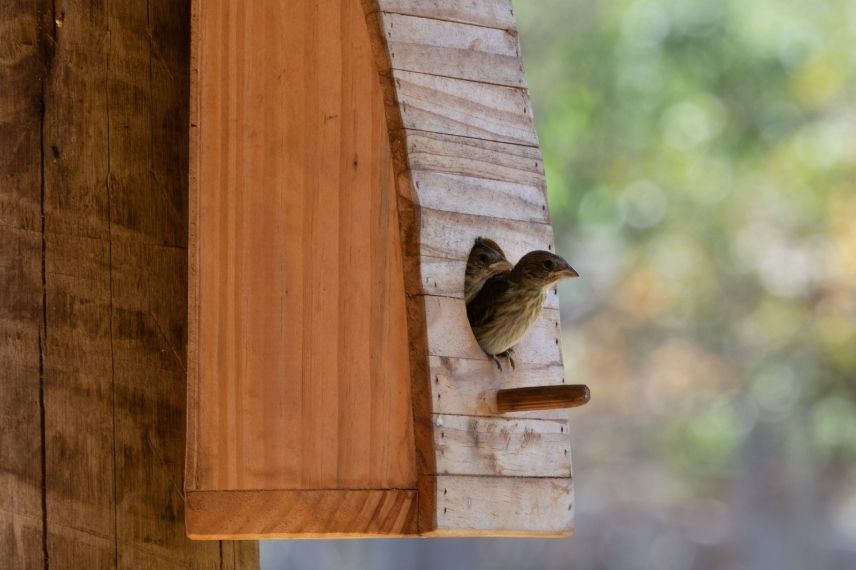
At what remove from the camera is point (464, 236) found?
10.1ft

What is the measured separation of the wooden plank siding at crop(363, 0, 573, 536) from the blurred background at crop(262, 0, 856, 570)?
901 cm

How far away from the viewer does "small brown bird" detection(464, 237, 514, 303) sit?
10.5ft

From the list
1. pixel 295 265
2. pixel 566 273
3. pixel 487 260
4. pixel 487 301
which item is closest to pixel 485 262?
pixel 487 260

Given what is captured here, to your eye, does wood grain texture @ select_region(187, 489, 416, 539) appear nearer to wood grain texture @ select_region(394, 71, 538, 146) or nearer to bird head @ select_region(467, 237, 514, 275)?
bird head @ select_region(467, 237, 514, 275)

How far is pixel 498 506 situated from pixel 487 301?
579mm

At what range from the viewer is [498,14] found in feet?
11.2

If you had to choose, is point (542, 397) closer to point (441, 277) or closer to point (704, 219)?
point (441, 277)

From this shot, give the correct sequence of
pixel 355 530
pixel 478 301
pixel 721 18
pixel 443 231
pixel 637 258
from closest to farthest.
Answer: pixel 355 530, pixel 443 231, pixel 478 301, pixel 721 18, pixel 637 258

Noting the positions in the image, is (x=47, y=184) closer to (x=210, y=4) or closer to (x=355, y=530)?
(x=210, y=4)

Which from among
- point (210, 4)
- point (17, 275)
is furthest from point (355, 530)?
point (210, 4)

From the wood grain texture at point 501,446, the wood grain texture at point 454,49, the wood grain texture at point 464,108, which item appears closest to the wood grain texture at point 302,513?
the wood grain texture at point 501,446

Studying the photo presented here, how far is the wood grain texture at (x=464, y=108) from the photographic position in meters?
3.04

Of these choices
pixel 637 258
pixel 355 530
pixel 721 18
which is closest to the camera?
pixel 355 530

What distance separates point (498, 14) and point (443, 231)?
749 millimetres
